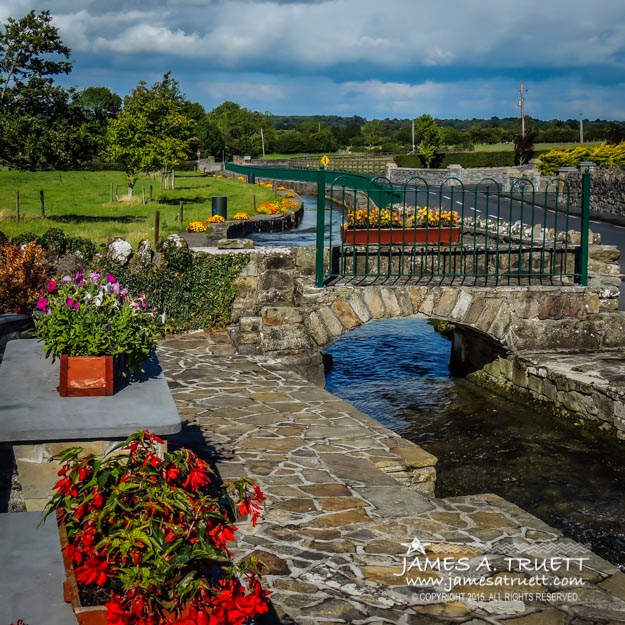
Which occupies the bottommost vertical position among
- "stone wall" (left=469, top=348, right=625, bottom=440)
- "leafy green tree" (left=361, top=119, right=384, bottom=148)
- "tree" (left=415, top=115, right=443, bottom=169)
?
"stone wall" (left=469, top=348, right=625, bottom=440)

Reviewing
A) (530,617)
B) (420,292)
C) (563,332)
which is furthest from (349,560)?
(563,332)

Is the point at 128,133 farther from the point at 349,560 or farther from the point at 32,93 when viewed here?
the point at 349,560

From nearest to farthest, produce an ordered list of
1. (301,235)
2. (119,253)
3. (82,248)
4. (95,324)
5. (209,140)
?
(95,324)
(119,253)
(82,248)
(301,235)
(209,140)

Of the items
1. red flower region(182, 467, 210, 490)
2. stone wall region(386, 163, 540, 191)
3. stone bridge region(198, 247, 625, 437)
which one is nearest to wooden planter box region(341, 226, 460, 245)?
stone bridge region(198, 247, 625, 437)

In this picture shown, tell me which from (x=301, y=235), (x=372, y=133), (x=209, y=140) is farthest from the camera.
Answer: (x=372, y=133)

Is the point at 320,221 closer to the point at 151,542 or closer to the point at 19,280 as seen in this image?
the point at 19,280

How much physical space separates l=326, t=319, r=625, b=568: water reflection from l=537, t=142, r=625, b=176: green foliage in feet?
76.3

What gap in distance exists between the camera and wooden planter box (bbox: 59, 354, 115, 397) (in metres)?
4.14

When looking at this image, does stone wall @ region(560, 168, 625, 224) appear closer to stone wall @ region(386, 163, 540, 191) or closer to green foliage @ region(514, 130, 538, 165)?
stone wall @ region(386, 163, 540, 191)

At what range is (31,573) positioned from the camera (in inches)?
115

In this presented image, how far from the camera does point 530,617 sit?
4.00m

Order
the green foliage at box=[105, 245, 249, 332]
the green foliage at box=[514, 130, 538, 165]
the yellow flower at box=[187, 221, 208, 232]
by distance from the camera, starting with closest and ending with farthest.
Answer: the green foliage at box=[105, 245, 249, 332]
the yellow flower at box=[187, 221, 208, 232]
the green foliage at box=[514, 130, 538, 165]

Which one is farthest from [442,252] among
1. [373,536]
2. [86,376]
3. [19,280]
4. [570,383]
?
[86,376]

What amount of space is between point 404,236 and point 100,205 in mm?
24225
